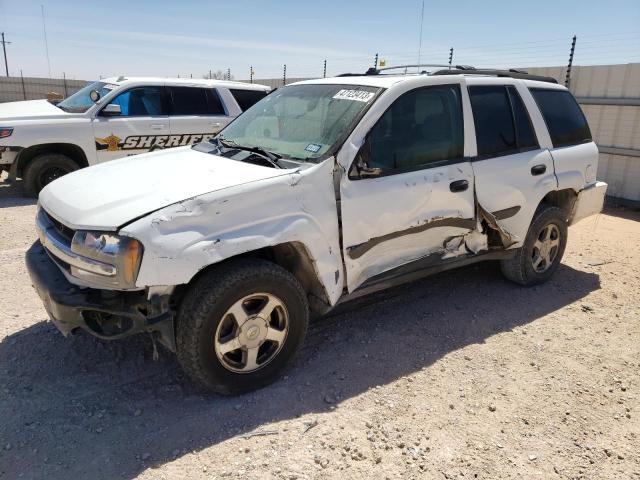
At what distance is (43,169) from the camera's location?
775 centimetres

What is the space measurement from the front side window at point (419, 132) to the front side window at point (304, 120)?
0.71 ft

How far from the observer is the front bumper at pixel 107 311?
2736 mm

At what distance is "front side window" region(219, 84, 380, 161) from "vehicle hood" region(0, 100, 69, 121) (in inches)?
191

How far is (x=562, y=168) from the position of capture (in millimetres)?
4730

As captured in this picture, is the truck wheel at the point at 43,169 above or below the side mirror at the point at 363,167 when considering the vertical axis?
below

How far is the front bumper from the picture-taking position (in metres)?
2.74

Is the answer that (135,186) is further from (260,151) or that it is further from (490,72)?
(490,72)

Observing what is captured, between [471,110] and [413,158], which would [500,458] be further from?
[471,110]

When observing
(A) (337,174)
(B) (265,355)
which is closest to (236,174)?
(A) (337,174)

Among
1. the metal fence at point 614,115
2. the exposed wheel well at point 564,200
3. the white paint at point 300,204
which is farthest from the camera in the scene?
the metal fence at point 614,115

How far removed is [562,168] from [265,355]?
3.26 m

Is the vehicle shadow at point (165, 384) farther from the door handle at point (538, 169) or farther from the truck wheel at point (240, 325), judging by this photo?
the door handle at point (538, 169)

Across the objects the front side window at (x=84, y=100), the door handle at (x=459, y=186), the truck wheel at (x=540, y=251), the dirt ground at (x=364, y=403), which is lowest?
the dirt ground at (x=364, y=403)

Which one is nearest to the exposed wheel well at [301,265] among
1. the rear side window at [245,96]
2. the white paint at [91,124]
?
the white paint at [91,124]
